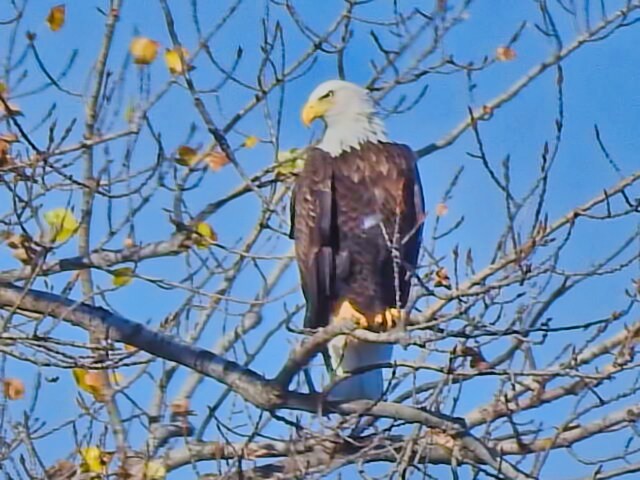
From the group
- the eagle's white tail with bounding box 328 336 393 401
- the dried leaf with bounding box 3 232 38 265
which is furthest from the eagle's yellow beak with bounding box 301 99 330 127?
the dried leaf with bounding box 3 232 38 265

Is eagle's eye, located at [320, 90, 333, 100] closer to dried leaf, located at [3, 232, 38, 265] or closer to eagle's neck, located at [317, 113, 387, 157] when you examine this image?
eagle's neck, located at [317, 113, 387, 157]

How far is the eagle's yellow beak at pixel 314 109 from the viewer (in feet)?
17.2

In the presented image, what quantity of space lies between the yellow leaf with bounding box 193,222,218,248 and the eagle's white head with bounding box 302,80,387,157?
41.5 inches

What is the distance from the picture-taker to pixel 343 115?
17.0ft

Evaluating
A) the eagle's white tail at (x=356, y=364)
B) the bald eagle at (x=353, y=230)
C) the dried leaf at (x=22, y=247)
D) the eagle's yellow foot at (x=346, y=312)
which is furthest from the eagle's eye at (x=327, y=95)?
the dried leaf at (x=22, y=247)

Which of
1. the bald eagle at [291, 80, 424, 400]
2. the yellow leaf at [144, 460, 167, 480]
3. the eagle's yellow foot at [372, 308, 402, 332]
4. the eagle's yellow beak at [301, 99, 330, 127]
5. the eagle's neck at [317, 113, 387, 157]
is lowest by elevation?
the yellow leaf at [144, 460, 167, 480]

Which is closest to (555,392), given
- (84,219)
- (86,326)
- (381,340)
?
(381,340)

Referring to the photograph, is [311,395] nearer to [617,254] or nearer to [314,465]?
[314,465]

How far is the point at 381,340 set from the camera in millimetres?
3113

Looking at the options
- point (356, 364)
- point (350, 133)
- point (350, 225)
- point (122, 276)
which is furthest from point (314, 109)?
point (122, 276)

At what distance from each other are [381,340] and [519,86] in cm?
213

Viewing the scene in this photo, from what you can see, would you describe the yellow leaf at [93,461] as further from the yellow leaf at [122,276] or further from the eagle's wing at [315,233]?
the eagle's wing at [315,233]

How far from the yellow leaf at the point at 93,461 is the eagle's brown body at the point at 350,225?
1193mm

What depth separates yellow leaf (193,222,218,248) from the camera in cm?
389
